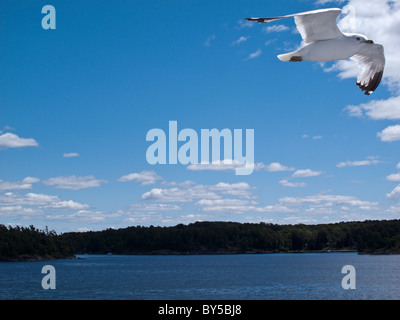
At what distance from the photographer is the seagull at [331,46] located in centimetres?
866

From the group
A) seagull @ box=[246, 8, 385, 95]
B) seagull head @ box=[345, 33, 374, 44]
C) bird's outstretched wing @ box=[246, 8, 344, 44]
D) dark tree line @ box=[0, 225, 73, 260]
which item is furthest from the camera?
dark tree line @ box=[0, 225, 73, 260]

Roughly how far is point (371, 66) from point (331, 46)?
2.06 metres

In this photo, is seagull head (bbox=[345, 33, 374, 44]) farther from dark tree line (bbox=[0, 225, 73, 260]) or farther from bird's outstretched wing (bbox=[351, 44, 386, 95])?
dark tree line (bbox=[0, 225, 73, 260])

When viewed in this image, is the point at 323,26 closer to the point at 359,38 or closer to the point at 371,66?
the point at 359,38

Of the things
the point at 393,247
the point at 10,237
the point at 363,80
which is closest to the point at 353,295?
the point at 363,80

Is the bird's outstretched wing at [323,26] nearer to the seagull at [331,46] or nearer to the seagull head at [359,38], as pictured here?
the seagull at [331,46]

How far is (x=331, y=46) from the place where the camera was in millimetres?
8891

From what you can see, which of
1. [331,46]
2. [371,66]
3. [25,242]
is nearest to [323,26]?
[331,46]

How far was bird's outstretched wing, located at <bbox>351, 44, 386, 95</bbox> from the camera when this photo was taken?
33.7ft

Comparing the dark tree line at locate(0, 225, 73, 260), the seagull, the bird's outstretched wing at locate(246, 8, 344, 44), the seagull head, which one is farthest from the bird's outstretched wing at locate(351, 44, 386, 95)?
the dark tree line at locate(0, 225, 73, 260)

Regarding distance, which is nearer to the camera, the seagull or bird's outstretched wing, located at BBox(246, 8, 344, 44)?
the seagull

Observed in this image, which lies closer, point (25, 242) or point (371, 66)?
point (371, 66)

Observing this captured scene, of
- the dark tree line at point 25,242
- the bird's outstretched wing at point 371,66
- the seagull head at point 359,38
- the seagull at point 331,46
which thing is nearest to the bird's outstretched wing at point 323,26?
the seagull at point 331,46
